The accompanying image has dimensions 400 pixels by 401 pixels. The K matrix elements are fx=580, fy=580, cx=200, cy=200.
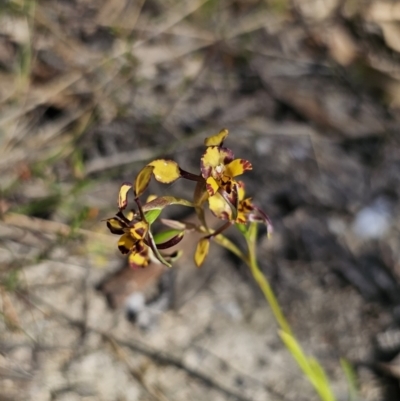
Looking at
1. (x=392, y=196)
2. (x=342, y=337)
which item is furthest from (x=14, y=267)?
(x=392, y=196)

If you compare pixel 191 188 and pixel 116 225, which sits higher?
pixel 191 188

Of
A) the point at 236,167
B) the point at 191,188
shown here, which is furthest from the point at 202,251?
the point at 191,188

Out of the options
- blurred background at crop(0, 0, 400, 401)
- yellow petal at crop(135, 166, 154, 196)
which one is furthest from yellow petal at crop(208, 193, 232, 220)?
blurred background at crop(0, 0, 400, 401)

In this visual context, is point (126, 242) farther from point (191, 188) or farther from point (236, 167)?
point (191, 188)

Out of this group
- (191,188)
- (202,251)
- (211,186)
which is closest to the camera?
(211,186)

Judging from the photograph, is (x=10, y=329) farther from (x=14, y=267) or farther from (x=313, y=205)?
(x=313, y=205)

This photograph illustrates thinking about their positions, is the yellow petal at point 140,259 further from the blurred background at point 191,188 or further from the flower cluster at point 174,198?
the blurred background at point 191,188
